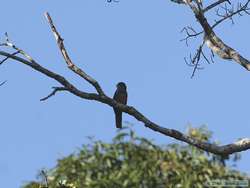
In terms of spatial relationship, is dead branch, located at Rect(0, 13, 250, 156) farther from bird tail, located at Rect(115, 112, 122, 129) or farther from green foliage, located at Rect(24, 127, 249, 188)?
bird tail, located at Rect(115, 112, 122, 129)

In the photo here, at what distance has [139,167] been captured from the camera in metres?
8.25

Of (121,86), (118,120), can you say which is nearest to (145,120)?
(118,120)

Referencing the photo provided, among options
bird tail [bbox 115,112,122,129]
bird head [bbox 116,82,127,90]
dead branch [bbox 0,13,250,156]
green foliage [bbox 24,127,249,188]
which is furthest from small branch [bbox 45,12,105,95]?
bird head [bbox 116,82,127,90]

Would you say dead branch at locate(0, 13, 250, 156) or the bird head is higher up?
the bird head

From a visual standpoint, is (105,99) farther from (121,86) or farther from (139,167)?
(121,86)

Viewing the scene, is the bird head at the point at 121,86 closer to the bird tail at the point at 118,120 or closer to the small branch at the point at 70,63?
the bird tail at the point at 118,120

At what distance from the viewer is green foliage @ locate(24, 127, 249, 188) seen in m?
8.23

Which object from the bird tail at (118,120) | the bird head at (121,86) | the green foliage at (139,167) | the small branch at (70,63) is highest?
the bird head at (121,86)

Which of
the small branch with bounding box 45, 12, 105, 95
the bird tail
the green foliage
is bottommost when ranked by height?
the green foliage

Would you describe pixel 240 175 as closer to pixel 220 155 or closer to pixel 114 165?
pixel 114 165

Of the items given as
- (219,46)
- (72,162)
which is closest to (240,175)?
(72,162)

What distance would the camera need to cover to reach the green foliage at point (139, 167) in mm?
8234

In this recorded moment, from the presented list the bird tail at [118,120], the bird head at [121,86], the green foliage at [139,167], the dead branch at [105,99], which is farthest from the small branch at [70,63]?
the bird head at [121,86]

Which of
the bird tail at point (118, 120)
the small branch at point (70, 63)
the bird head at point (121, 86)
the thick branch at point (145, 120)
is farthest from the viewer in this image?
the bird head at point (121, 86)
